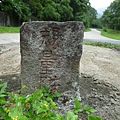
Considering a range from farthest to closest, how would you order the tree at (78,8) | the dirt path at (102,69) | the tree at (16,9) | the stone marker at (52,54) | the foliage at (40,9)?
the tree at (78,8) → the foliage at (40,9) → the tree at (16,9) → the dirt path at (102,69) → the stone marker at (52,54)

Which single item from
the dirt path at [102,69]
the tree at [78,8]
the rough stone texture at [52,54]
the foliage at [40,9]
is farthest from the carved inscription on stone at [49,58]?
the tree at [78,8]

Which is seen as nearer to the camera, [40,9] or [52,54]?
[52,54]

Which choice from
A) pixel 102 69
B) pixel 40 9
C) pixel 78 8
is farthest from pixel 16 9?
pixel 102 69

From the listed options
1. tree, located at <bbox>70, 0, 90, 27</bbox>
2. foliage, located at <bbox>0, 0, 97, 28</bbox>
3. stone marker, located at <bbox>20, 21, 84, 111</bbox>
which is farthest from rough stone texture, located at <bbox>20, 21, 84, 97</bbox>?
tree, located at <bbox>70, 0, 90, 27</bbox>

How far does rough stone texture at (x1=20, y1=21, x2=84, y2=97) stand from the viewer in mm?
1808

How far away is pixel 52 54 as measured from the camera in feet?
6.09

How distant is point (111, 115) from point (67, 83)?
0.54 metres

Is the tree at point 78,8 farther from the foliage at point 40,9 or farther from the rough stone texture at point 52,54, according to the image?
the rough stone texture at point 52,54

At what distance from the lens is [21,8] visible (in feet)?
43.7

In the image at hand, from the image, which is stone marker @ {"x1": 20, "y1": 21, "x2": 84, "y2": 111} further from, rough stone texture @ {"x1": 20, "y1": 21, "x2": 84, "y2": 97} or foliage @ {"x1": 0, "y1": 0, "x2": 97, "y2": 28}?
foliage @ {"x1": 0, "y1": 0, "x2": 97, "y2": 28}

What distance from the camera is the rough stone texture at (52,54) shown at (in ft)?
5.93

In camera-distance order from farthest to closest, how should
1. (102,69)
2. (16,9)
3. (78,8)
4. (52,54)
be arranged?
(78,8) < (16,9) < (102,69) < (52,54)

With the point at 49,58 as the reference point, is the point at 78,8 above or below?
above

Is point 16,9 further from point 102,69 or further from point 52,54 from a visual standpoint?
point 52,54
